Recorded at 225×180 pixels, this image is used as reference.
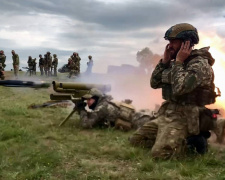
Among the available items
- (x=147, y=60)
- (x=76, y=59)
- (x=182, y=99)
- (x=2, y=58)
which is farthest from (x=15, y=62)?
(x=182, y=99)

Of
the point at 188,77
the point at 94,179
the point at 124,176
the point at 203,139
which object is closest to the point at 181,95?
the point at 188,77

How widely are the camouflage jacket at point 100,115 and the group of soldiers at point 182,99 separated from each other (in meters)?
2.09

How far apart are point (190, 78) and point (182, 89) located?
23 cm

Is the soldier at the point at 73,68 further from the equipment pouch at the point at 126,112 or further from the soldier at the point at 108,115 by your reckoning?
the equipment pouch at the point at 126,112

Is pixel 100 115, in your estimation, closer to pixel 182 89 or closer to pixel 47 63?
pixel 182 89

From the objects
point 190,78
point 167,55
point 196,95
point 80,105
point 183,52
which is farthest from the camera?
point 80,105

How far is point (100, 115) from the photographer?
27.9 feet

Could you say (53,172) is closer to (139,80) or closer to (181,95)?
(181,95)

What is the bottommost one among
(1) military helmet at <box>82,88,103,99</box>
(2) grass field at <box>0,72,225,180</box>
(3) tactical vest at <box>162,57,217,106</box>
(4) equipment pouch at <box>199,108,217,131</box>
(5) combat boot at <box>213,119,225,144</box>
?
(2) grass field at <box>0,72,225,180</box>

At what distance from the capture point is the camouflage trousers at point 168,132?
557 cm

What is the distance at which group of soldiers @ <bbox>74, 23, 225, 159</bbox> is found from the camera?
5516 millimetres

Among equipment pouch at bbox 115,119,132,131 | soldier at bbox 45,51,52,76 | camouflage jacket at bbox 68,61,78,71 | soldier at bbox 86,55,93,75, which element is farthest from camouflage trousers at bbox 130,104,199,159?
soldier at bbox 45,51,52,76

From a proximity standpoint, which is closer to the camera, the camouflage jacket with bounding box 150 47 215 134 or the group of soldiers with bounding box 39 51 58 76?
the camouflage jacket with bounding box 150 47 215 134

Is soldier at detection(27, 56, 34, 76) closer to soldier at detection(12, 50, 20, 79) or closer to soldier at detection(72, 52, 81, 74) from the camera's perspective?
soldier at detection(12, 50, 20, 79)
